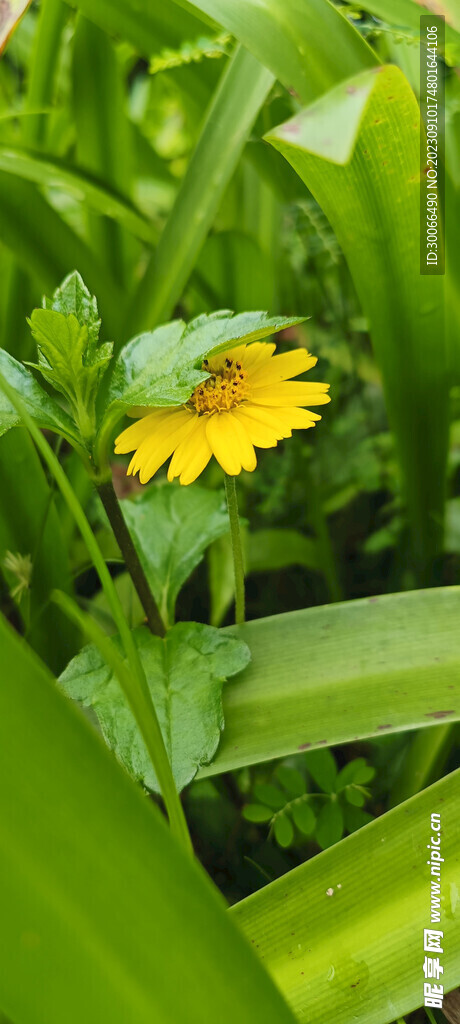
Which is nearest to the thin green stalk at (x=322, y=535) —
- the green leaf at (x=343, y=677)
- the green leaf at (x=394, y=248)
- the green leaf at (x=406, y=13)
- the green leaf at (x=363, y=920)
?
the green leaf at (x=394, y=248)

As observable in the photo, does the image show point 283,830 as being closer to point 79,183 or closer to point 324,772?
point 324,772

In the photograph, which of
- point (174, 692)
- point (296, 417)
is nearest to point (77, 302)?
point (296, 417)

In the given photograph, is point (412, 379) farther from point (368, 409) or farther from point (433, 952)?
point (433, 952)

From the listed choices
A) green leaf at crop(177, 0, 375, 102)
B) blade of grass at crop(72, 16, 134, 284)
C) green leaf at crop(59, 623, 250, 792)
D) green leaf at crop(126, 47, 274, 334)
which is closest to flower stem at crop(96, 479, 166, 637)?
green leaf at crop(59, 623, 250, 792)

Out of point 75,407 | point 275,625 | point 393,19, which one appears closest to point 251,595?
point 275,625

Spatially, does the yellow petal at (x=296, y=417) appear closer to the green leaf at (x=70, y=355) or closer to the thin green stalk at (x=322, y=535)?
the green leaf at (x=70, y=355)

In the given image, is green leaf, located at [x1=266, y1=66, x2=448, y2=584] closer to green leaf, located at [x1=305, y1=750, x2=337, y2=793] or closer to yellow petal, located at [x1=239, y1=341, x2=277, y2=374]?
yellow petal, located at [x1=239, y1=341, x2=277, y2=374]
